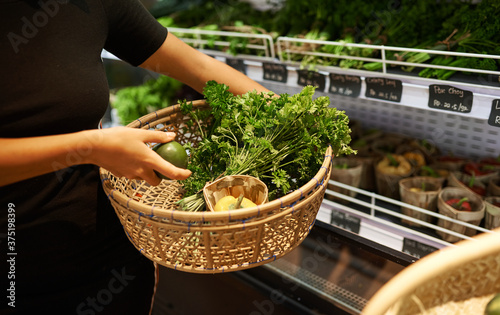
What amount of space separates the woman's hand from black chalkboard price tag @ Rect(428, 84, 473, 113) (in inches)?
33.4

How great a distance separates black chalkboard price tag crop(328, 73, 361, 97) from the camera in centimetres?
144

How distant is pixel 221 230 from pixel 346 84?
884 mm

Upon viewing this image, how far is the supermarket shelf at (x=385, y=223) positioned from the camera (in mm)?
1409

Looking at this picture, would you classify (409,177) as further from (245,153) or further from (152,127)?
(152,127)

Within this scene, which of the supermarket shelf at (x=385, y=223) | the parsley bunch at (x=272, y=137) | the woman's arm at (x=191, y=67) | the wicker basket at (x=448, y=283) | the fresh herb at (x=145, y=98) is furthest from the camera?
the fresh herb at (x=145, y=98)

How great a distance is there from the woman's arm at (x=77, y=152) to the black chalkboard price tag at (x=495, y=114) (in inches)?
36.4

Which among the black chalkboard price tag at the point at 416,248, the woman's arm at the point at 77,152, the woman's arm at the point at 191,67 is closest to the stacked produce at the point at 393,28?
the woman's arm at the point at 191,67

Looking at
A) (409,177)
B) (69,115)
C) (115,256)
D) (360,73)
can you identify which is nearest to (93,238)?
(115,256)

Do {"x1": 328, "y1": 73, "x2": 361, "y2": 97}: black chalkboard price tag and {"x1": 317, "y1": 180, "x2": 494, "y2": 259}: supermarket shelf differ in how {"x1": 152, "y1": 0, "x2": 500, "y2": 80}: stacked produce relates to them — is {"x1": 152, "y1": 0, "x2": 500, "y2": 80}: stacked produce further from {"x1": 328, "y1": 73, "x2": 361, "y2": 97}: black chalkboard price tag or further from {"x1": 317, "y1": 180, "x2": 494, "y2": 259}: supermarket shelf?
{"x1": 317, "y1": 180, "x2": 494, "y2": 259}: supermarket shelf

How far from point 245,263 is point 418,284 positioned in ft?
1.47

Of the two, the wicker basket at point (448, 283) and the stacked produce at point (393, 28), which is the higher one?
the stacked produce at point (393, 28)

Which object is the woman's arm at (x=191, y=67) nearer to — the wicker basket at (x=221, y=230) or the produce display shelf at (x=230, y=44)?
the wicker basket at (x=221, y=230)

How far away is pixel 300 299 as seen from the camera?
66.3 inches

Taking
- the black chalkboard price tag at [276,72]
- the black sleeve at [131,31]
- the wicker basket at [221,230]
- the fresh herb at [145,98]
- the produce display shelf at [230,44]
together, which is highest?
the black sleeve at [131,31]
